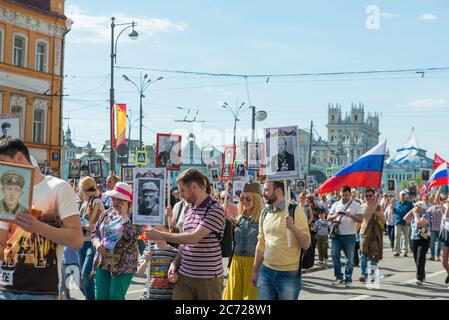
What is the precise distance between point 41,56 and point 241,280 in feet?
120

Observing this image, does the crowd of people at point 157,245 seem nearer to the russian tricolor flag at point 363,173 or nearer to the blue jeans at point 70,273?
the blue jeans at point 70,273

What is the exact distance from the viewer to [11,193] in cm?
448

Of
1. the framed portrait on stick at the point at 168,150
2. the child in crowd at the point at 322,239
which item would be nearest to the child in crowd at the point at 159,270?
the framed portrait on stick at the point at 168,150

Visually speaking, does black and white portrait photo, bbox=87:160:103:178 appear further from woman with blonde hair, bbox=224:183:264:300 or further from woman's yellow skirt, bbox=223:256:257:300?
woman's yellow skirt, bbox=223:256:257:300

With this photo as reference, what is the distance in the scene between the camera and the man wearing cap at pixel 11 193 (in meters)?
4.48

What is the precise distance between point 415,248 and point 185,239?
9.22m

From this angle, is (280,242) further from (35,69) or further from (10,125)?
(35,69)

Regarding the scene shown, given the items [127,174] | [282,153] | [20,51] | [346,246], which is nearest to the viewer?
[282,153]

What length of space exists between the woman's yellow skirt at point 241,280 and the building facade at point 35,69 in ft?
105

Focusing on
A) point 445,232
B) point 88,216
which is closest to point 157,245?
point 88,216

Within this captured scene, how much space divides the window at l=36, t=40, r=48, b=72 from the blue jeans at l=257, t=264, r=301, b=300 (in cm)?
3708

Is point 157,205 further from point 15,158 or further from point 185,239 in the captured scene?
point 15,158

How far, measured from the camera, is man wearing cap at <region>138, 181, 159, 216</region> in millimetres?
7535
